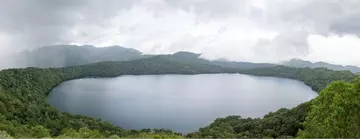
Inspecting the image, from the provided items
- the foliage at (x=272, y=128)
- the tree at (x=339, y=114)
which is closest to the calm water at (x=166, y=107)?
the foliage at (x=272, y=128)

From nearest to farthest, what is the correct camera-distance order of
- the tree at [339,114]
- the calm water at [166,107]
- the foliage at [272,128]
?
the tree at [339,114]
the foliage at [272,128]
the calm water at [166,107]

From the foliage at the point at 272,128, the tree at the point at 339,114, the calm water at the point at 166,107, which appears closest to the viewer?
the tree at the point at 339,114

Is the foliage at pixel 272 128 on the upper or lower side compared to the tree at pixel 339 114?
lower

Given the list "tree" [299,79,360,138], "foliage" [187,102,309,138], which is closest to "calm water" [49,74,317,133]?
"foliage" [187,102,309,138]

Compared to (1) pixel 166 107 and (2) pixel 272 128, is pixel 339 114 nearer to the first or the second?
(2) pixel 272 128

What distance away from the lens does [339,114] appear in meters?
23.1

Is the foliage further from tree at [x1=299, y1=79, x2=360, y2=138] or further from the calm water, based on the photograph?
tree at [x1=299, y1=79, x2=360, y2=138]

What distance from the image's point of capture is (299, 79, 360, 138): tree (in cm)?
2288

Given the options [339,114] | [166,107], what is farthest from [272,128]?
[166,107]

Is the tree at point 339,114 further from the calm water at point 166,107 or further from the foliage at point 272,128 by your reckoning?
the calm water at point 166,107

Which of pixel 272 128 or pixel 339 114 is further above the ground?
pixel 339 114

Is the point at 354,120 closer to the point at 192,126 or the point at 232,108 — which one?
the point at 192,126

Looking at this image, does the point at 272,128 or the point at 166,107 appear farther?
the point at 166,107

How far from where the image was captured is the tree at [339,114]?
75.0 ft
